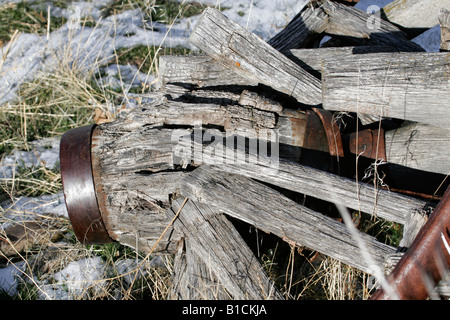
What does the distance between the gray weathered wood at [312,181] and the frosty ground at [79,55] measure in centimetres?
110

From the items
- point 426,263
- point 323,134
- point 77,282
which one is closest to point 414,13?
point 323,134

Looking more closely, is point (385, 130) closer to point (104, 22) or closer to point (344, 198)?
point (344, 198)

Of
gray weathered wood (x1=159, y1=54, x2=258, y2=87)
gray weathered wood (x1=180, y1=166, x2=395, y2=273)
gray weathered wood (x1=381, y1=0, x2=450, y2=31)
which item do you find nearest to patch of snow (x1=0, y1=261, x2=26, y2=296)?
gray weathered wood (x1=180, y1=166, x2=395, y2=273)

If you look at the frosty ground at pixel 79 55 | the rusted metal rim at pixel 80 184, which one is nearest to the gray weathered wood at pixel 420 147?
the frosty ground at pixel 79 55

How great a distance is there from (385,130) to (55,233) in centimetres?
276

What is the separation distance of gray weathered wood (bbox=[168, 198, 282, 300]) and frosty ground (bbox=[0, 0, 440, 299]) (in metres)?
0.72

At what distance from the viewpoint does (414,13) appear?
3203mm

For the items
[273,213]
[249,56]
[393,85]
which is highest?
[249,56]

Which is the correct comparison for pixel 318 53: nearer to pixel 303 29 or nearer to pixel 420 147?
pixel 303 29

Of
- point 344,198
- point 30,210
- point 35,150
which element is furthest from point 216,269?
point 35,150

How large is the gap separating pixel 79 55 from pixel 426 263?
4075 millimetres

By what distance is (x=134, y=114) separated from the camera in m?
2.79

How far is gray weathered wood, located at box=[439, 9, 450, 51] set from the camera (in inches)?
100

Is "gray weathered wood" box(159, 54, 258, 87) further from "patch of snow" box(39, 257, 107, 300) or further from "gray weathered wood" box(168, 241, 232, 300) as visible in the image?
"patch of snow" box(39, 257, 107, 300)
